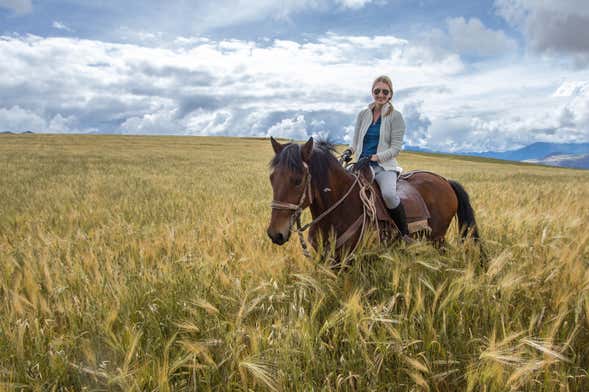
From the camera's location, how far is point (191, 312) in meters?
2.40

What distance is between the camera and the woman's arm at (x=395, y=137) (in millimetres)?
4020

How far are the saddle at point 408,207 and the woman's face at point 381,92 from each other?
920mm

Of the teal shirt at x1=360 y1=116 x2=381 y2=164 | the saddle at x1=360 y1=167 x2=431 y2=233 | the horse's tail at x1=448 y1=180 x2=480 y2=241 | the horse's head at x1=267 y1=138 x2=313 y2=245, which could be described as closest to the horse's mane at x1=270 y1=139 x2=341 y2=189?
the horse's head at x1=267 y1=138 x2=313 y2=245

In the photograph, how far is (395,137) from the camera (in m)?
4.17

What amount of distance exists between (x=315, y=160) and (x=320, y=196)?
1.16 feet

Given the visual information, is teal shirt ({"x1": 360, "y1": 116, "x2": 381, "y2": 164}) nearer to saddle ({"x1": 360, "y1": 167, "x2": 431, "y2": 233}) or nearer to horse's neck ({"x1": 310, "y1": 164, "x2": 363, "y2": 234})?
saddle ({"x1": 360, "y1": 167, "x2": 431, "y2": 233})

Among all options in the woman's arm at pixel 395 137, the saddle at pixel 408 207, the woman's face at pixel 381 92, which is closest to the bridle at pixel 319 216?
the saddle at pixel 408 207

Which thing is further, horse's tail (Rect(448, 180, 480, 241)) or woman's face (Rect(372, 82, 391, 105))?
horse's tail (Rect(448, 180, 480, 241))

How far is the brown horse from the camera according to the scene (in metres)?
2.90

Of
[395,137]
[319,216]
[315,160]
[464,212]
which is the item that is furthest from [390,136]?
[464,212]

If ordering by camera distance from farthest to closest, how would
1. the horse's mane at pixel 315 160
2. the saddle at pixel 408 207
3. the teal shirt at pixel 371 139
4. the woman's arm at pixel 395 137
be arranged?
the teal shirt at pixel 371 139 < the woman's arm at pixel 395 137 < the saddle at pixel 408 207 < the horse's mane at pixel 315 160

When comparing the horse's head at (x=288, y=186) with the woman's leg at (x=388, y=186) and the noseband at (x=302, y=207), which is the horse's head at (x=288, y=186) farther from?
the woman's leg at (x=388, y=186)

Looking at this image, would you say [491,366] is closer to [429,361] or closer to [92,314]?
[429,361]

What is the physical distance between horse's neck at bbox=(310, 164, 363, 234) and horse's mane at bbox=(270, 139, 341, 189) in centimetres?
9
